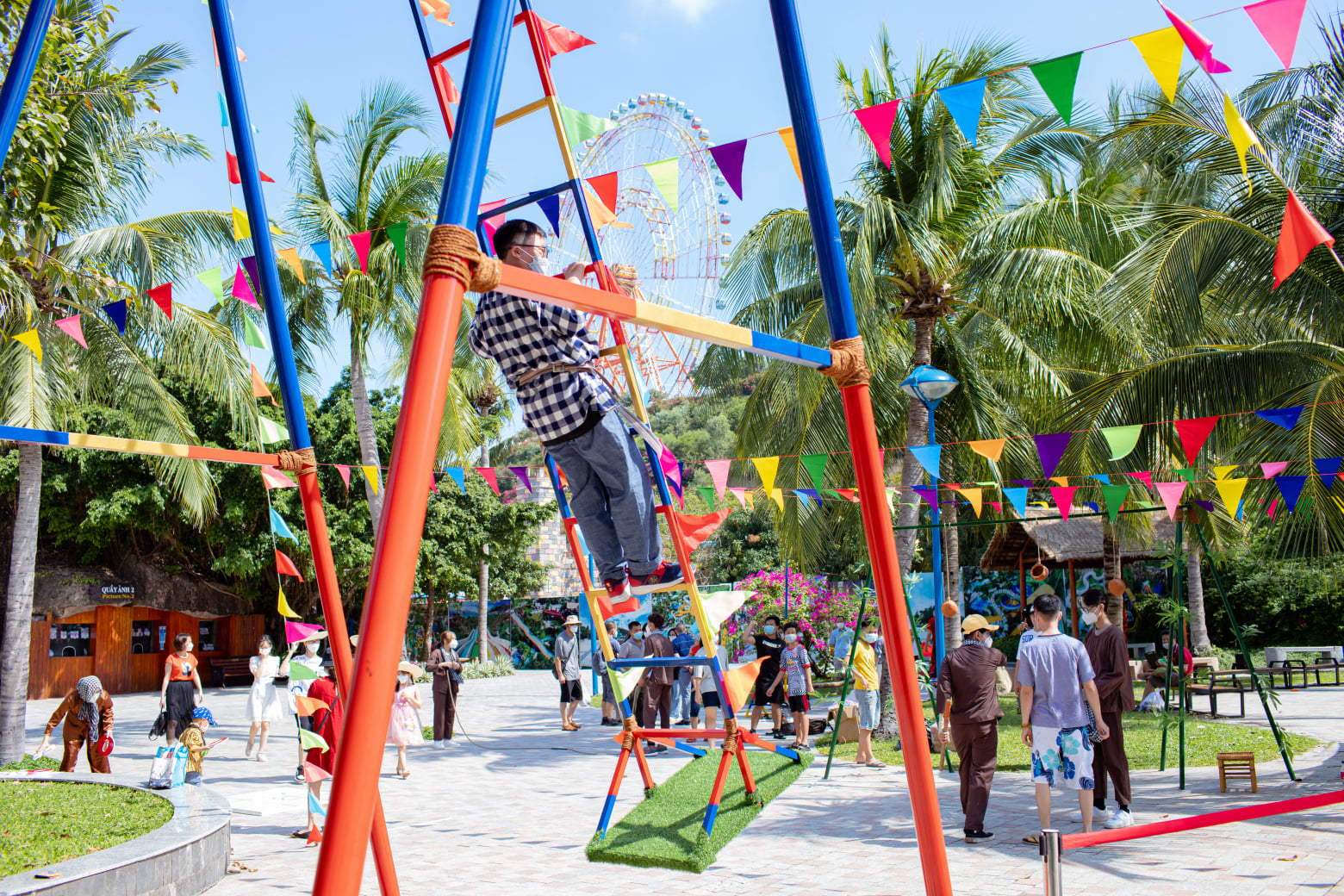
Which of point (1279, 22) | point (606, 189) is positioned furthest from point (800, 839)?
point (1279, 22)

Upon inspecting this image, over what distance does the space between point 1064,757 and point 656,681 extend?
678 cm

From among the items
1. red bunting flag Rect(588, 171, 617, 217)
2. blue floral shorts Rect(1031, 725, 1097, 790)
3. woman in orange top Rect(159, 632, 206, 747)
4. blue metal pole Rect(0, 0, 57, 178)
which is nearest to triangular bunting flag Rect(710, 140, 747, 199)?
red bunting flag Rect(588, 171, 617, 217)

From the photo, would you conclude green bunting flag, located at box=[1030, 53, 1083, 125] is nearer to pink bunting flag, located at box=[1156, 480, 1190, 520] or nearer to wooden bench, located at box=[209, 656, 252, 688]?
pink bunting flag, located at box=[1156, 480, 1190, 520]

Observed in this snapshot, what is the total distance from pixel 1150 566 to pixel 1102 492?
58.5 feet

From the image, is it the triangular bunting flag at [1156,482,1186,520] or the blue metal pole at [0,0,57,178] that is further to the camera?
the triangular bunting flag at [1156,482,1186,520]

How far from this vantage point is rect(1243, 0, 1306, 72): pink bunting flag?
3.48m

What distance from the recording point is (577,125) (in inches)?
170

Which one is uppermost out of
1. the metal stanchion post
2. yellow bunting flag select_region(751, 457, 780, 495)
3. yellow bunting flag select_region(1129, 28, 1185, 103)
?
yellow bunting flag select_region(1129, 28, 1185, 103)

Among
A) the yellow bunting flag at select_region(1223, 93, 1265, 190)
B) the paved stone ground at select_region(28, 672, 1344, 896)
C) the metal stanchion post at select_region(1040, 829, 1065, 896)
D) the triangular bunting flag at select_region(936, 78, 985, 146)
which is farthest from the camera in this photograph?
the paved stone ground at select_region(28, 672, 1344, 896)

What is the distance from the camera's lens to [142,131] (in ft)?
41.2

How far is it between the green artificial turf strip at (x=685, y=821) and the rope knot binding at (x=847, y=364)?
4.72 meters

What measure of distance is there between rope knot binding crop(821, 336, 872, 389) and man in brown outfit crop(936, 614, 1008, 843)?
535 cm

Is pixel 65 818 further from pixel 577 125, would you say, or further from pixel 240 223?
pixel 577 125

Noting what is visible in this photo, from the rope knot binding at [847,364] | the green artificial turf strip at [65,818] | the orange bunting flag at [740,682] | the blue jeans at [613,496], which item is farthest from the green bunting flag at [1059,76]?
the green artificial turf strip at [65,818]
